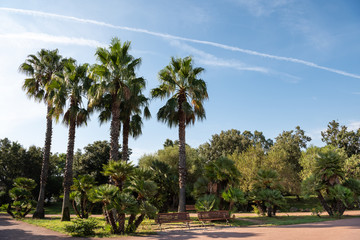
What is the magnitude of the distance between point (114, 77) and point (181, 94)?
540cm

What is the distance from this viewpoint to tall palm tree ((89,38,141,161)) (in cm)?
1689

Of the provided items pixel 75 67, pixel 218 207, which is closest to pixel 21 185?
pixel 75 67

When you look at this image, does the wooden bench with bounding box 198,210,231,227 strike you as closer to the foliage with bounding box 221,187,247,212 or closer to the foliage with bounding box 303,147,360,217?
the foliage with bounding box 221,187,247,212

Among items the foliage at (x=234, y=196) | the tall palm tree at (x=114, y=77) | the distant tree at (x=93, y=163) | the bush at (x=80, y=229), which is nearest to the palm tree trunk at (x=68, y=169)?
the tall palm tree at (x=114, y=77)

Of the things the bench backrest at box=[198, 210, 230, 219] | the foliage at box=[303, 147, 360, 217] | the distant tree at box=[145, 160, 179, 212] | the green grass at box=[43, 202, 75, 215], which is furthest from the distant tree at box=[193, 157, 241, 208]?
the green grass at box=[43, 202, 75, 215]

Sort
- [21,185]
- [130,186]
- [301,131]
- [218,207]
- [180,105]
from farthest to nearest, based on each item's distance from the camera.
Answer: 1. [301,131]
2. [21,185]
3. [180,105]
4. [218,207]
5. [130,186]

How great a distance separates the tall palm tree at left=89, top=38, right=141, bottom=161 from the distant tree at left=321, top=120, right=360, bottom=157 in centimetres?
4164

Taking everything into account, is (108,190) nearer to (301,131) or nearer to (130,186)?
(130,186)

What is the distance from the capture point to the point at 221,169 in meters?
17.9

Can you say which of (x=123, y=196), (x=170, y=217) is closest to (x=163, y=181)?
(x=170, y=217)

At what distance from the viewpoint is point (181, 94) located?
2000 centimetres

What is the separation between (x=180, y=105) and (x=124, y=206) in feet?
33.8

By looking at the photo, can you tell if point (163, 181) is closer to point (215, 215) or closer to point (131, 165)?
point (215, 215)

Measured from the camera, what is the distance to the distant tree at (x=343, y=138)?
144ft
